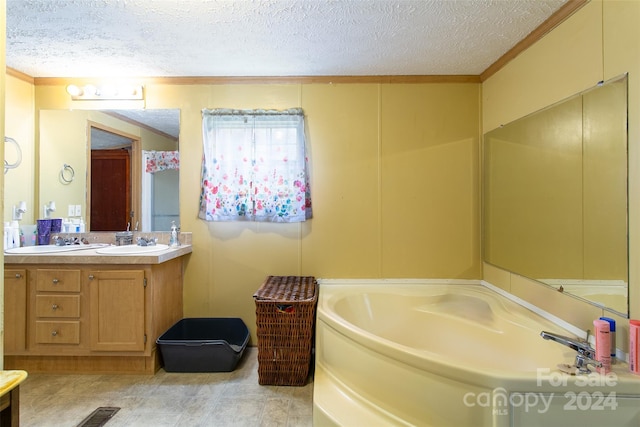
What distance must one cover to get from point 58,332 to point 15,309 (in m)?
0.34

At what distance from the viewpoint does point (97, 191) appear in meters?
2.81

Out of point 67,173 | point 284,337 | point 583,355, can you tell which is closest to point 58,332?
point 67,173

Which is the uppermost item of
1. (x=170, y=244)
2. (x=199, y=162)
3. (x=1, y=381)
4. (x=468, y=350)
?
(x=199, y=162)

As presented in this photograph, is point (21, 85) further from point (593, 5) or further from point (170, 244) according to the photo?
point (593, 5)

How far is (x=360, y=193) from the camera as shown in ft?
8.97

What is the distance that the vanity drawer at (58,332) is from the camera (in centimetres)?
228

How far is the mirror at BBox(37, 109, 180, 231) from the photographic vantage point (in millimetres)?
2791

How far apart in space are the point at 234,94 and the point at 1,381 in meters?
2.39

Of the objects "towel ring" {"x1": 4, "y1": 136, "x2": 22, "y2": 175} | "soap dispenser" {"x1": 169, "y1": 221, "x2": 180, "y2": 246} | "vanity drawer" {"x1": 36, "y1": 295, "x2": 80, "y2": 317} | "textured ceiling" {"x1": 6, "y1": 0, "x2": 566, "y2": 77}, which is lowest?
"vanity drawer" {"x1": 36, "y1": 295, "x2": 80, "y2": 317}

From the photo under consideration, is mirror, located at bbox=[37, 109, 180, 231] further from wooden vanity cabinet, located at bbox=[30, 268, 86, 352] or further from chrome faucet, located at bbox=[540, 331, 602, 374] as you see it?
chrome faucet, located at bbox=[540, 331, 602, 374]

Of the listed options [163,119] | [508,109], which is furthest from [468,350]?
[163,119]

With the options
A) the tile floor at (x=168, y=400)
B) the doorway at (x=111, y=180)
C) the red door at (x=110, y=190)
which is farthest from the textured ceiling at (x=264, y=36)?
the tile floor at (x=168, y=400)

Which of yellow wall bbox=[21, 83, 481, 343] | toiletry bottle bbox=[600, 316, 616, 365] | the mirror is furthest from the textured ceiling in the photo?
toiletry bottle bbox=[600, 316, 616, 365]

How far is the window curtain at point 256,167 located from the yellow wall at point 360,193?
3.9 inches
